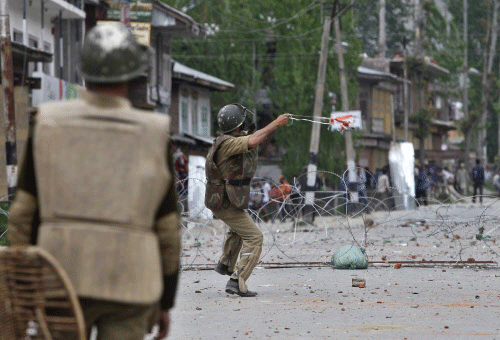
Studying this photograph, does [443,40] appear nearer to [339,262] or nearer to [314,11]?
[314,11]

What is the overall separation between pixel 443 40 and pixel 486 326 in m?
54.5

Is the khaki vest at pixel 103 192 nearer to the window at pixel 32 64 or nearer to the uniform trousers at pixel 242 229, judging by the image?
the uniform trousers at pixel 242 229

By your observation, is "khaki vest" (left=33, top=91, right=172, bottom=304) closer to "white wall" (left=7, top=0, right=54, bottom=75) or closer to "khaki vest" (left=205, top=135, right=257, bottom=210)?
"khaki vest" (left=205, top=135, right=257, bottom=210)

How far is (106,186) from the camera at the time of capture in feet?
11.8

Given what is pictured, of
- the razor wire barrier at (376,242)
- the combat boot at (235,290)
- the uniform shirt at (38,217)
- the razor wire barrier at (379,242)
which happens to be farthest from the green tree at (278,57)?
the uniform shirt at (38,217)

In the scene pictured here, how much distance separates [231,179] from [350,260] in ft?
11.6

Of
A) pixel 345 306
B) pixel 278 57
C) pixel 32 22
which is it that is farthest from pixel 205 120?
pixel 345 306

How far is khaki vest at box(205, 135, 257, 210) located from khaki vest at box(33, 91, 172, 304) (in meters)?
6.47

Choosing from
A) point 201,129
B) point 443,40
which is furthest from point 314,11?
point 443,40

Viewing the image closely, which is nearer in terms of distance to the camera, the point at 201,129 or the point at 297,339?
the point at 297,339

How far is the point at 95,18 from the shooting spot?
113ft

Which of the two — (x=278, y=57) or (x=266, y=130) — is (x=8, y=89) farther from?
(x=278, y=57)

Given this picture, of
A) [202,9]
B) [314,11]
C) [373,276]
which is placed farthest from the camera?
[202,9]

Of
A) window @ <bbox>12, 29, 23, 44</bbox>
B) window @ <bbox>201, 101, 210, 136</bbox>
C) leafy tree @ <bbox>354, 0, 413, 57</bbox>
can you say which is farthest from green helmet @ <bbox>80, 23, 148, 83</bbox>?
leafy tree @ <bbox>354, 0, 413, 57</bbox>
